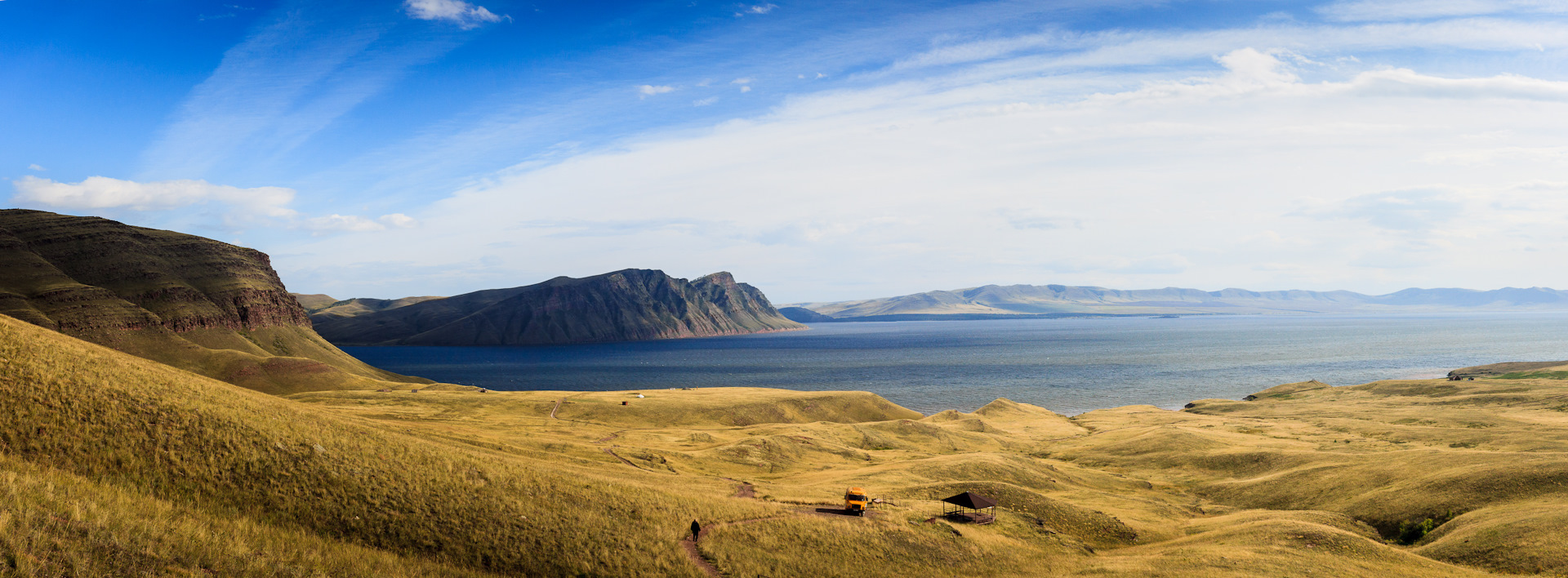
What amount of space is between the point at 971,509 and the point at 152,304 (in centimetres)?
20194

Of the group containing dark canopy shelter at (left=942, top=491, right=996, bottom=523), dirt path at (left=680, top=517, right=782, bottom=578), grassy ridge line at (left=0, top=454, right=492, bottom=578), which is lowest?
dark canopy shelter at (left=942, top=491, right=996, bottom=523)

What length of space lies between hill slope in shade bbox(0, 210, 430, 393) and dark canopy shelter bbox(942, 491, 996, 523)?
428 ft

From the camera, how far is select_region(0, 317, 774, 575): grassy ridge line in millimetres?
31391

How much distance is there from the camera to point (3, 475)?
2597cm

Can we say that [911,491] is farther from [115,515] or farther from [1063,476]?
[115,515]

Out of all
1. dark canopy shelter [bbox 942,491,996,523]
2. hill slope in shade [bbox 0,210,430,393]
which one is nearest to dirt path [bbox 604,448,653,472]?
dark canopy shelter [bbox 942,491,996,523]

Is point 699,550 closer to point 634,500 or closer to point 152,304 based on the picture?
point 634,500

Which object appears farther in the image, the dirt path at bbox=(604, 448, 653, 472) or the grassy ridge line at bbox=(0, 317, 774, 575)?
the dirt path at bbox=(604, 448, 653, 472)

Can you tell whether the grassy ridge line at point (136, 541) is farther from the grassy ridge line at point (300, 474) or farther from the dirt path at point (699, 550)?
the dirt path at point (699, 550)

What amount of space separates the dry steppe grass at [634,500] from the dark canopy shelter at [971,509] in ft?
5.03

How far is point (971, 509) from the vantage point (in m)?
53.8

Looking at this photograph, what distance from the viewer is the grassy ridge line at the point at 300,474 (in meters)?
31.4

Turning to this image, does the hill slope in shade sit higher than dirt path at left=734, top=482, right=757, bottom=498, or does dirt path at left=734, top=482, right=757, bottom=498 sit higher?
the hill slope in shade

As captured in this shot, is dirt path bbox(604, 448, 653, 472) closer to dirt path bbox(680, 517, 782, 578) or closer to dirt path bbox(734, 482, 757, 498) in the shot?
dirt path bbox(734, 482, 757, 498)
